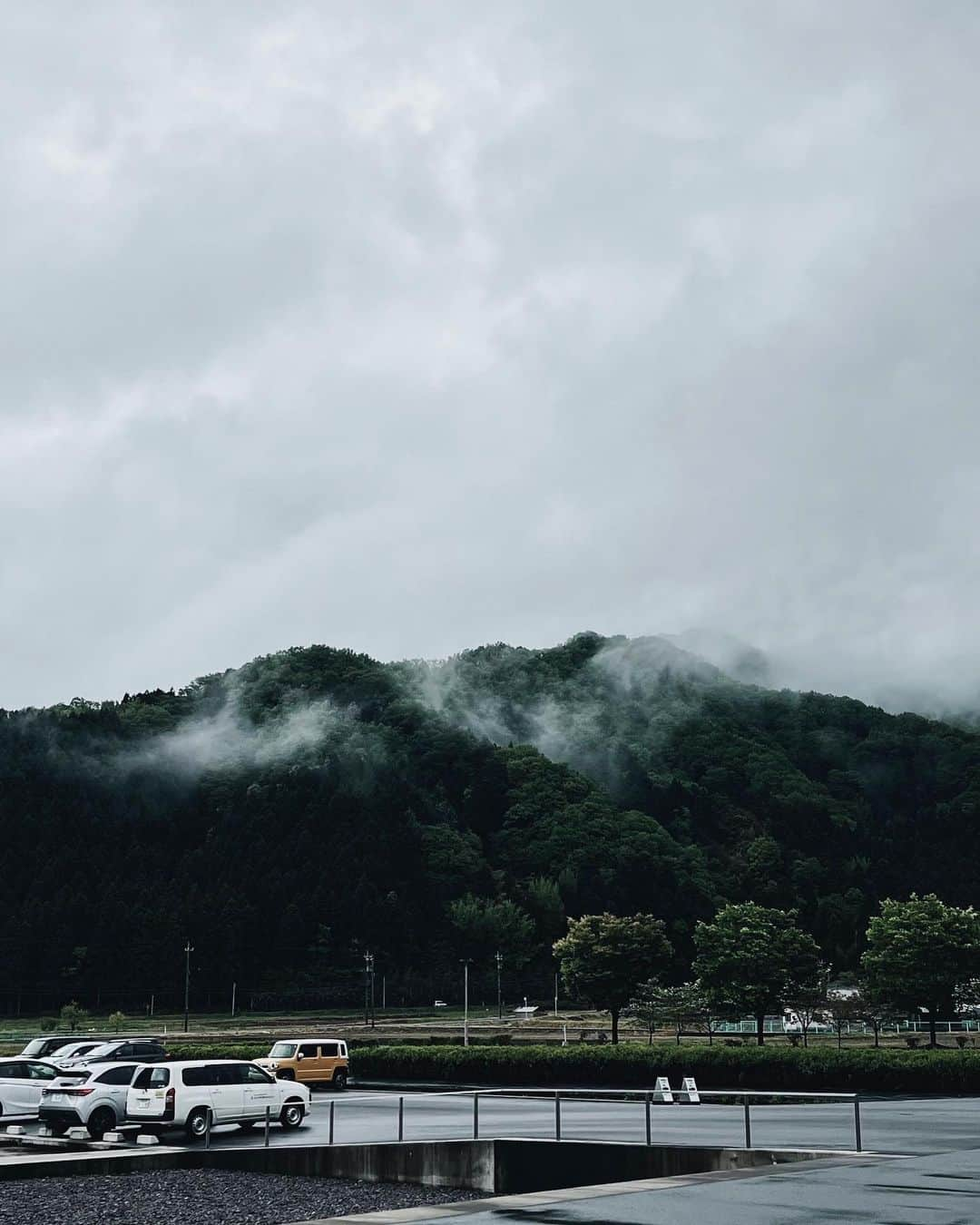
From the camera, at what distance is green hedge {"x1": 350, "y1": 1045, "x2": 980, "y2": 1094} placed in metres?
44.1

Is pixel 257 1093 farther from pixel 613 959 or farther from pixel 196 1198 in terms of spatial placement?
pixel 613 959

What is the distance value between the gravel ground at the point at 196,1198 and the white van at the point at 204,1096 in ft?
9.81

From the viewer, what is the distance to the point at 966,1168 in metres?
19.2

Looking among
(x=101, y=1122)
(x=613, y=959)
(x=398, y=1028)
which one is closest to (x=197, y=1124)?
(x=101, y=1122)

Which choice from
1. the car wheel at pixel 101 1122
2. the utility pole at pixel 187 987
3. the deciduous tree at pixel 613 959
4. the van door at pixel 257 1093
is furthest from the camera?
the utility pole at pixel 187 987

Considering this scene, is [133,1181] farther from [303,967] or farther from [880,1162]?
[303,967]

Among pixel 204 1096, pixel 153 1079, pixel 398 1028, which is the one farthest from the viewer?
pixel 398 1028

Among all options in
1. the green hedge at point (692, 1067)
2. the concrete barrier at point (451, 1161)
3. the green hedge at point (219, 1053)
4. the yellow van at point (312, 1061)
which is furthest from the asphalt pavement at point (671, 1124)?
the green hedge at point (219, 1053)

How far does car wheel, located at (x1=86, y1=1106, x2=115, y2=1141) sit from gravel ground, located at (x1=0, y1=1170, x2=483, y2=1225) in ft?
15.8

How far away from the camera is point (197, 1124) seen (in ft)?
104

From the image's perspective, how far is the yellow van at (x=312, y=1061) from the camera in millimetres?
49906

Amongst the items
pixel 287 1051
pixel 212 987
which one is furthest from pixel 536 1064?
pixel 212 987

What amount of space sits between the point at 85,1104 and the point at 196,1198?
6945 millimetres

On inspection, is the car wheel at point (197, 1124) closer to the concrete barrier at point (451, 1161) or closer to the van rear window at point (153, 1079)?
the van rear window at point (153, 1079)
